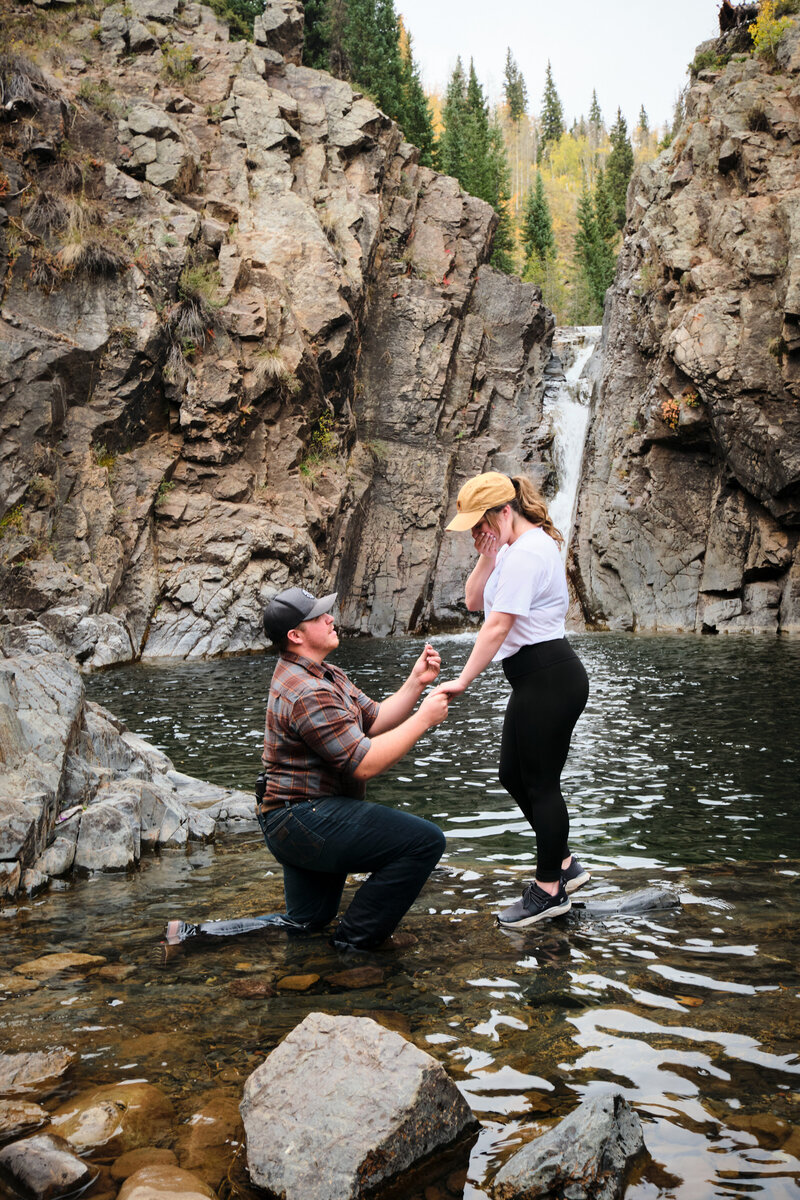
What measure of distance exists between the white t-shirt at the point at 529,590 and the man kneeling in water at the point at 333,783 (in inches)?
22.5

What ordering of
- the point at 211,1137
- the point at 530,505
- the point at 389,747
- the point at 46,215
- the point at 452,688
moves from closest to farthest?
the point at 211,1137, the point at 389,747, the point at 452,688, the point at 530,505, the point at 46,215

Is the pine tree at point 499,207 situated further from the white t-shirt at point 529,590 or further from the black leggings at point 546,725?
the black leggings at point 546,725

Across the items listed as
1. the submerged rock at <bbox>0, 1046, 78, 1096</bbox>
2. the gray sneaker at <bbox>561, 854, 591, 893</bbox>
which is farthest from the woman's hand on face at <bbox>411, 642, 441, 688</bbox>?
the submerged rock at <bbox>0, 1046, 78, 1096</bbox>

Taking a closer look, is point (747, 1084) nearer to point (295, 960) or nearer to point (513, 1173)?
point (513, 1173)

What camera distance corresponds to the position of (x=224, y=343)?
25000 mm

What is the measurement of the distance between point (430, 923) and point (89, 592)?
1689 centimetres

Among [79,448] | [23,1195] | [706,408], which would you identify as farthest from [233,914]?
[706,408]

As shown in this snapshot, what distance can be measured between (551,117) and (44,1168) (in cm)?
13157

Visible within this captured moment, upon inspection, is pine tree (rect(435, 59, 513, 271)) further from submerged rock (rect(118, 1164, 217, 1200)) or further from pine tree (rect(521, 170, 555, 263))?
submerged rock (rect(118, 1164, 217, 1200))

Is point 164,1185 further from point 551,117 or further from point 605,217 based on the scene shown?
point 551,117

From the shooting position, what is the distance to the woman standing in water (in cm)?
470

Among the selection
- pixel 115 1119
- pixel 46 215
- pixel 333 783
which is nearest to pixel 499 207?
pixel 46 215

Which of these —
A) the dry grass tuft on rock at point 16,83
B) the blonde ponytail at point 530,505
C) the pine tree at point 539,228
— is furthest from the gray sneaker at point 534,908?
the pine tree at point 539,228

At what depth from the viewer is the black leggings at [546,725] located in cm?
472
